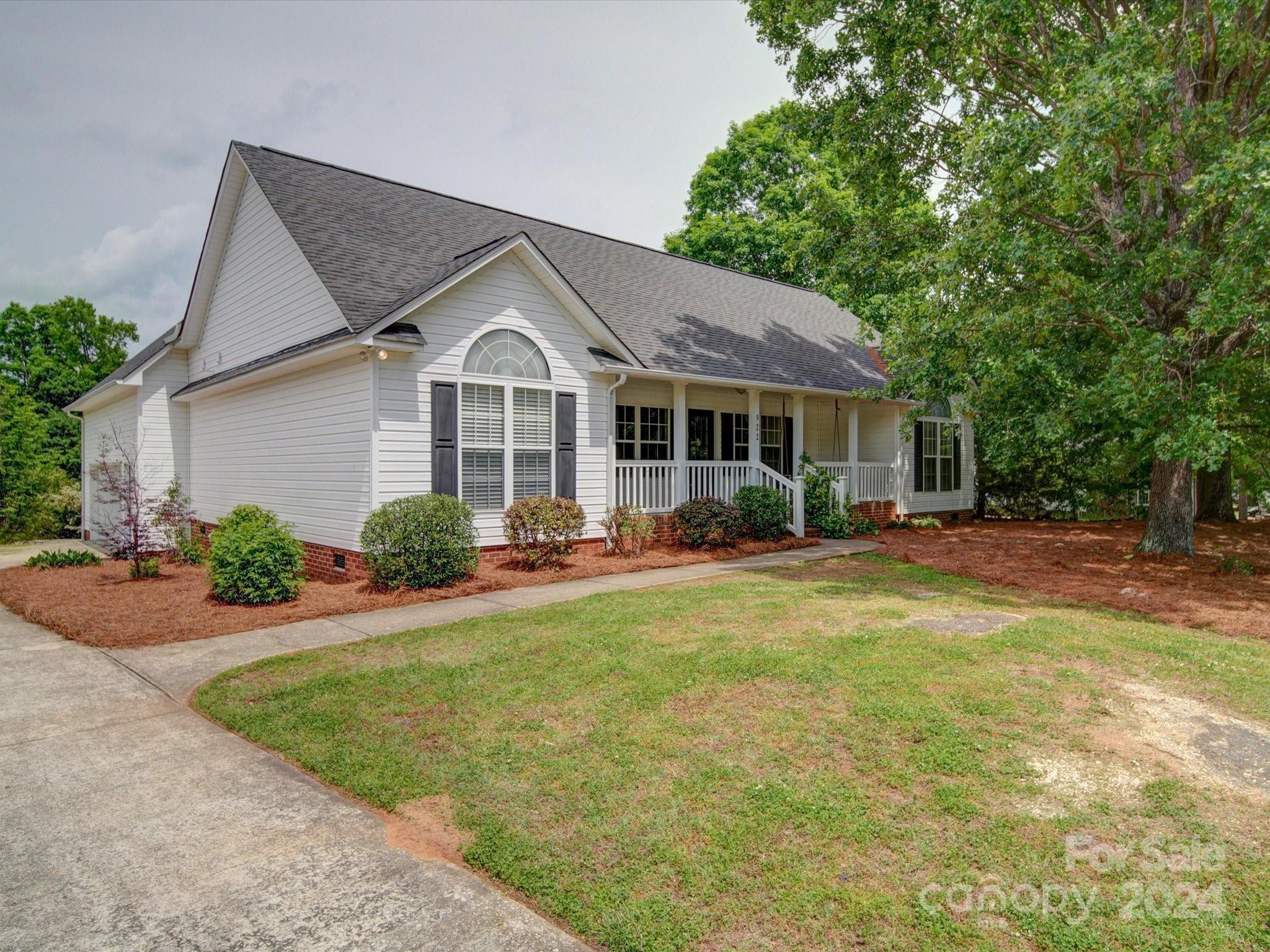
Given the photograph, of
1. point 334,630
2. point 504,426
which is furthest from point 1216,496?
point 334,630

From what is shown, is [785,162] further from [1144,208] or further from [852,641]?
[852,641]

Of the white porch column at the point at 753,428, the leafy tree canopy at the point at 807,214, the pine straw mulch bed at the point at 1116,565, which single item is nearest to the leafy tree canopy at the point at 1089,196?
the leafy tree canopy at the point at 807,214

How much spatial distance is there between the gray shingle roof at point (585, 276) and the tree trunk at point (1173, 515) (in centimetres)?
617

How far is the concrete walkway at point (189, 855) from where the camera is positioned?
285 cm

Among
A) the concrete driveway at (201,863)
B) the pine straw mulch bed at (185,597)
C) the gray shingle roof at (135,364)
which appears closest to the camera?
the concrete driveway at (201,863)

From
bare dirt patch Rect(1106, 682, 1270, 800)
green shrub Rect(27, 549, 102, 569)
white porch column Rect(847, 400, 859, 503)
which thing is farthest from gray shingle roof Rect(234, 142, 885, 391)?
bare dirt patch Rect(1106, 682, 1270, 800)

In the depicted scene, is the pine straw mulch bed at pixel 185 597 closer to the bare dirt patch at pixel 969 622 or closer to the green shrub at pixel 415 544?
the green shrub at pixel 415 544

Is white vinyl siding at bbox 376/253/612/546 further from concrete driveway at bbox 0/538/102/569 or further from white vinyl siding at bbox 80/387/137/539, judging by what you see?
white vinyl siding at bbox 80/387/137/539

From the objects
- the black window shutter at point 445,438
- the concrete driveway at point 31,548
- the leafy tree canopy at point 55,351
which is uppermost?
the leafy tree canopy at point 55,351

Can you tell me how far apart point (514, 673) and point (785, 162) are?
30.3 meters

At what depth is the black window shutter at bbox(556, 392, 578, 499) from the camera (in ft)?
38.9

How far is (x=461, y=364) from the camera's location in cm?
1081

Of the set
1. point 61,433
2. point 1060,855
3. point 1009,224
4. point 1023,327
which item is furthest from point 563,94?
point 61,433

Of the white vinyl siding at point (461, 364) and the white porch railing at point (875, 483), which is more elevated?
the white vinyl siding at point (461, 364)
